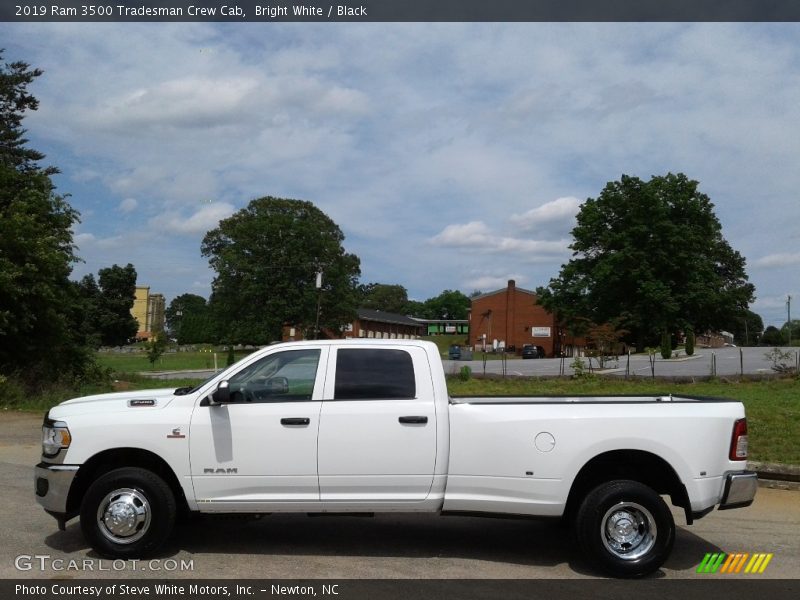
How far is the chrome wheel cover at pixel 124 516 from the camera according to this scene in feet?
20.1

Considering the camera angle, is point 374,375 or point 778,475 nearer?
point 374,375

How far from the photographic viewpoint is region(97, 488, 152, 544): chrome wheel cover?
241 inches

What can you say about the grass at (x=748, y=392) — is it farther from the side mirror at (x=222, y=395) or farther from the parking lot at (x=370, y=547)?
the side mirror at (x=222, y=395)

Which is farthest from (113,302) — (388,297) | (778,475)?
(778,475)

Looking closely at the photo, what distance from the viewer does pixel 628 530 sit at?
239 inches

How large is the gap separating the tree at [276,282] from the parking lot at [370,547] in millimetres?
60239

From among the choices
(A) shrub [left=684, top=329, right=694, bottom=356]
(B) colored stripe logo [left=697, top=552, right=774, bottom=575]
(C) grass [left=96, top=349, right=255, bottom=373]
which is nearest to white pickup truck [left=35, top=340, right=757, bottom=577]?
(B) colored stripe logo [left=697, top=552, right=774, bottom=575]

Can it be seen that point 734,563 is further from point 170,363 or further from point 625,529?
point 170,363

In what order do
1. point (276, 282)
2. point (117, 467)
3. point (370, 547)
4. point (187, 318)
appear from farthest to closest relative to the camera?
point (187, 318)
point (276, 282)
point (370, 547)
point (117, 467)

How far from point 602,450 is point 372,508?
1.90 metres

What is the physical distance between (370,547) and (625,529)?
2.20m

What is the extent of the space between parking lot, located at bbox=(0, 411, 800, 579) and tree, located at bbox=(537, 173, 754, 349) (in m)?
55.4

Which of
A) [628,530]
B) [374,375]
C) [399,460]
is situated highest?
[374,375]

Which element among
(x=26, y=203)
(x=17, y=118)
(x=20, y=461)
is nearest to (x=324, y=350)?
(x=20, y=461)
